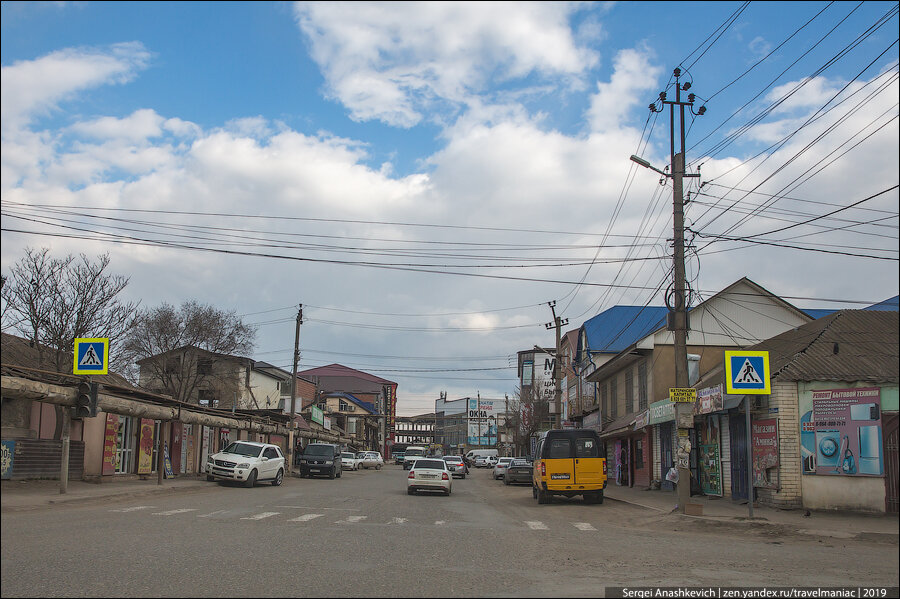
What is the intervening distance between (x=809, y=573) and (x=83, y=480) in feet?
77.7

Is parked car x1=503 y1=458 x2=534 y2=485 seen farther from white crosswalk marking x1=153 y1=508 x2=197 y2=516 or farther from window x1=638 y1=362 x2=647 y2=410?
white crosswalk marking x1=153 y1=508 x2=197 y2=516

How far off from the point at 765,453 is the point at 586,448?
19.7 ft

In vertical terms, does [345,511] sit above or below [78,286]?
below

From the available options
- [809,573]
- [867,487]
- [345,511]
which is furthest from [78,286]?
[867,487]

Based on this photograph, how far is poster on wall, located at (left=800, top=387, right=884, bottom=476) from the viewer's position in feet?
11.1

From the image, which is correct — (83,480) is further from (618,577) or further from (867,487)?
(867,487)

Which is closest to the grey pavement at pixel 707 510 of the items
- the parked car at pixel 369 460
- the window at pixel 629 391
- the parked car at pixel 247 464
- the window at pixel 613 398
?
the parked car at pixel 247 464

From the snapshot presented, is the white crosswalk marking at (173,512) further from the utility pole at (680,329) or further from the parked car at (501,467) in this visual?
the parked car at (501,467)

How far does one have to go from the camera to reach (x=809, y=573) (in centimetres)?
830

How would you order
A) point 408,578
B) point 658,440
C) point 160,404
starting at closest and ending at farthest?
point 408,578 < point 160,404 < point 658,440

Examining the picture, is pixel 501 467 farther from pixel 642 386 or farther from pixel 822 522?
pixel 822 522

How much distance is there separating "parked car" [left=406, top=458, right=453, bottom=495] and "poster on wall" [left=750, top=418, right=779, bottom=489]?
12.3 metres

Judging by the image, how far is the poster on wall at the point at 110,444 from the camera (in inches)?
1029

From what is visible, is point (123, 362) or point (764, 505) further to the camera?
point (123, 362)
